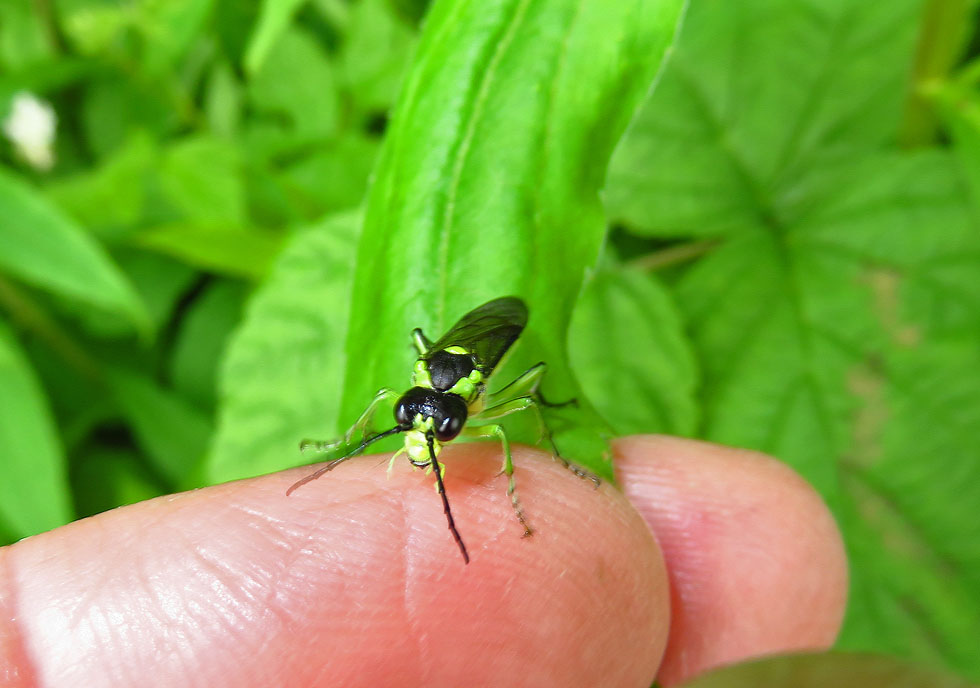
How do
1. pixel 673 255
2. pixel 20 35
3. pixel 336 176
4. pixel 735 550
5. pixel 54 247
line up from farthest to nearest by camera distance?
pixel 20 35 < pixel 336 176 < pixel 54 247 < pixel 673 255 < pixel 735 550

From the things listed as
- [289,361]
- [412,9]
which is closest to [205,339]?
[289,361]

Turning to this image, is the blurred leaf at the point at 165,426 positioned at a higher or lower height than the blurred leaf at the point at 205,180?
lower

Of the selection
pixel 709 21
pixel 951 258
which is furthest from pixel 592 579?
pixel 709 21

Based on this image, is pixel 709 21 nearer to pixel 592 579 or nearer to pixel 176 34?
pixel 592 579

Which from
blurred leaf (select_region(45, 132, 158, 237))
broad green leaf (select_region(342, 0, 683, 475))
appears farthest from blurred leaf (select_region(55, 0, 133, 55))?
broad green leaf (select_region(342, 0, 683, 475))

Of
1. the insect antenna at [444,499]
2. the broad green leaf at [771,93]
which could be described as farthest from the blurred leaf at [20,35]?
the insect antenna at [444,499]

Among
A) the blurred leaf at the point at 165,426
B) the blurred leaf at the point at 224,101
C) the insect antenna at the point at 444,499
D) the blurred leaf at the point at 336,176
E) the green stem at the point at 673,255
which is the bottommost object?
the blurred leaf at the point at 165,426

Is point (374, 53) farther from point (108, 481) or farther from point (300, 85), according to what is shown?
point (108, 481)

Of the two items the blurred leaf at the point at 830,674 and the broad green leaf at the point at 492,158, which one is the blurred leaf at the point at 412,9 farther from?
the blurred leaf at the point at 830,674
